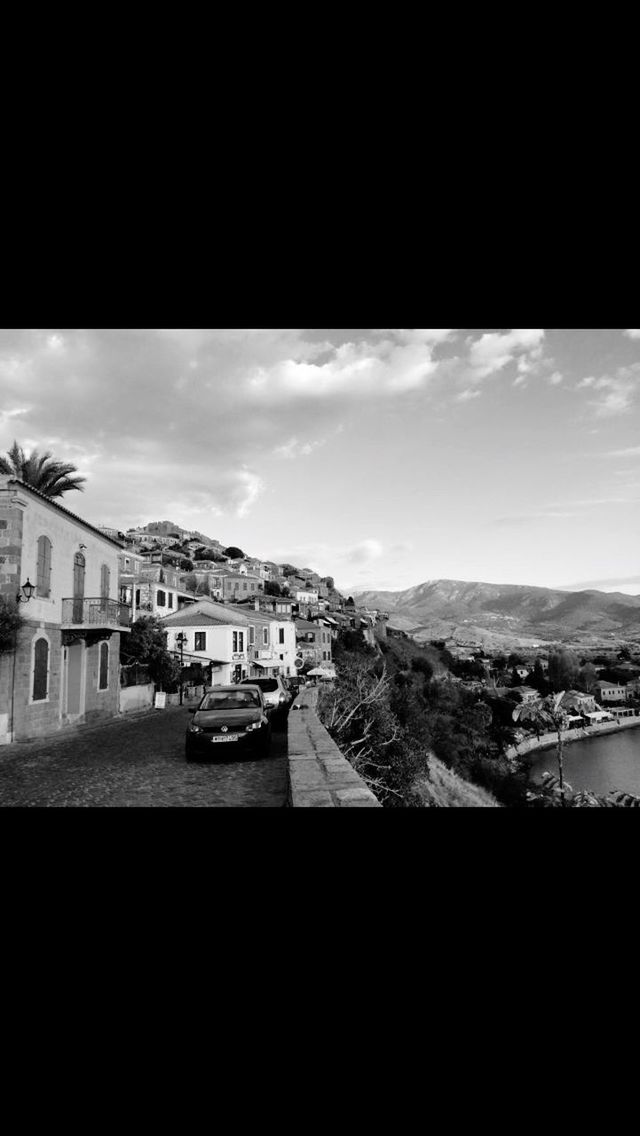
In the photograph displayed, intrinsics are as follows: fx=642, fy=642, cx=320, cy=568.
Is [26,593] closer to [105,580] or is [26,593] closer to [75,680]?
[75,680]

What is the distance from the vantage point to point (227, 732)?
7.19 meters

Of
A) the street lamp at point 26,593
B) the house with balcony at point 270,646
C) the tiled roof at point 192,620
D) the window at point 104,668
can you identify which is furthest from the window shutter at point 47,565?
the house with balcony at point 270,646

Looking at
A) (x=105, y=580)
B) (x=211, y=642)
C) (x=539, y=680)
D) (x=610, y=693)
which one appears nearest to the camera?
(x=105, y=580)

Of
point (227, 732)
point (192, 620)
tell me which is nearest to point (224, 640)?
point (192, 620)

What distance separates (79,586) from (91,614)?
2.27 ft

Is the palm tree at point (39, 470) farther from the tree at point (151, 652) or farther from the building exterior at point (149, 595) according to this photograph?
the building exterior at point (149, 595)

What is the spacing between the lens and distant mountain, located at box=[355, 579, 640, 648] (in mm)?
49156

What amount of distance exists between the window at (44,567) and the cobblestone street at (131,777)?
262cm

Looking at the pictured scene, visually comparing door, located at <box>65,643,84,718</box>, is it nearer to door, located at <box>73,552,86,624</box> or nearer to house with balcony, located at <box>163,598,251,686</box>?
door, located at <box>73,552,86,624</box>

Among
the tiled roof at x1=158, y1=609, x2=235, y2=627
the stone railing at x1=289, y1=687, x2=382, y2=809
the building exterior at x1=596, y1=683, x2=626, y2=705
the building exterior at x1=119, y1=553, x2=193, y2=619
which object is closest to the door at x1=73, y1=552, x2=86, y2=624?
the stone railing at x1=289, y1=687, x2=382, y2=809
